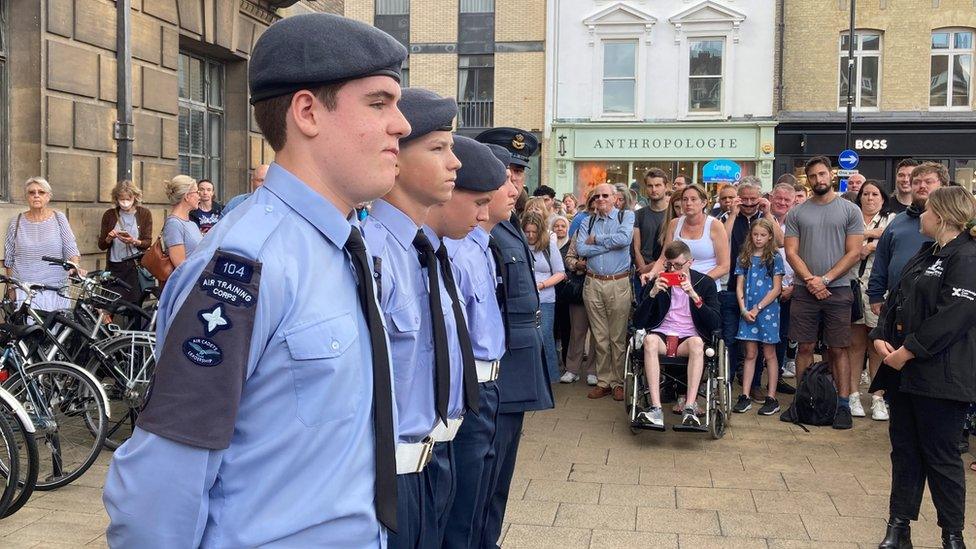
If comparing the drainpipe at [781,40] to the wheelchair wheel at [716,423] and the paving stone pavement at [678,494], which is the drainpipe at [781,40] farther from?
the wheelchair wheel at [716,423]

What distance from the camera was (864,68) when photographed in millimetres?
25750

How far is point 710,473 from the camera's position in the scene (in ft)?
21.3

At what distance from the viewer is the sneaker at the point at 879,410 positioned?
823 cm

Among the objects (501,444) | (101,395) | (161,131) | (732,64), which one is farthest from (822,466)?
(732,64)

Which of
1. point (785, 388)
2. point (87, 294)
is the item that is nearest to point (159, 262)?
point (87, 294)

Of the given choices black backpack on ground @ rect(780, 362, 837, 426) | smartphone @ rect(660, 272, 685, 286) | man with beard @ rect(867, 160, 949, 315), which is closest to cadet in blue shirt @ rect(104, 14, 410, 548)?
smartphone @ rect(660, 272, 685, 286)

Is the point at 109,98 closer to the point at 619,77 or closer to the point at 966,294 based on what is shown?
the point at 966,294

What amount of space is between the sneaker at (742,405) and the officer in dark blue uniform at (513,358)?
13.2ft

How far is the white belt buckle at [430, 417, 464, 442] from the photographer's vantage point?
9.09ft

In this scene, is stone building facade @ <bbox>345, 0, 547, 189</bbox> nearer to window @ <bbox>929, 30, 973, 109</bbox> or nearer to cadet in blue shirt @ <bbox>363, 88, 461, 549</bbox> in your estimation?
window @ <bbox>929, 30, 973, 109</bbox>

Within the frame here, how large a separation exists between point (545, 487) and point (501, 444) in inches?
84.4

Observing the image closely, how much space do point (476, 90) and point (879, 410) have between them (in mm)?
22091

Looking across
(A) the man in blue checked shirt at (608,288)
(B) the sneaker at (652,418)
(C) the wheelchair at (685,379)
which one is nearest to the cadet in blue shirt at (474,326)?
(B) the sneaker at (652,418)

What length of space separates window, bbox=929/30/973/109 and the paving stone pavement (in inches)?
801
